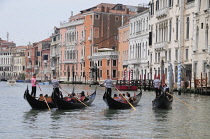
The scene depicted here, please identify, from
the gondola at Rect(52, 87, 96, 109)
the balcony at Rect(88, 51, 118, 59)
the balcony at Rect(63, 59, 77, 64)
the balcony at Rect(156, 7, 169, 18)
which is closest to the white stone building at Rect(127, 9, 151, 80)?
the balcony at Rect(156, 7, 169, 18)

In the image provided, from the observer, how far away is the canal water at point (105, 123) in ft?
45.1

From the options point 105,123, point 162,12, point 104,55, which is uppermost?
point 162,12

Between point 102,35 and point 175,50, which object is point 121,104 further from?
point 102,35

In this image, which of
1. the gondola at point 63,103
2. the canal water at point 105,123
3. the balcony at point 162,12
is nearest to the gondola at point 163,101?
the canal water at point 105,123

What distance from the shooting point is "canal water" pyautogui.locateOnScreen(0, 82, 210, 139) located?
13.8 meters

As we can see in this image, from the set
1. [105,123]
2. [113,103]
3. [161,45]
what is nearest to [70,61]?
[161,45]

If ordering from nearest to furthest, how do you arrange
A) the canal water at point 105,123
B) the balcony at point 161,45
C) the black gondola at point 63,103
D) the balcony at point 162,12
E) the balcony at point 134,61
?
the canal water at point 105,123, the black gondola at point 63,103, the balcony at point 162,12, the balcony at point 161,45, the balcony at point 134,61

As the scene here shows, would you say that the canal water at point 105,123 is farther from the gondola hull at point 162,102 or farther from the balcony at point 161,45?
the balcony at point 161,45

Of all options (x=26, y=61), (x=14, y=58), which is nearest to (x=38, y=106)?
(x=26, y=61)

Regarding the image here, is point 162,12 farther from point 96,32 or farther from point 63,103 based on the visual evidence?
point 96,32

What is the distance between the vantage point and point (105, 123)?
53.3 ft

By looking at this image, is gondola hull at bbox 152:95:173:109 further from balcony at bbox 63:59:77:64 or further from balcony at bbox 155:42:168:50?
balcony at bbox 63:59:77:64

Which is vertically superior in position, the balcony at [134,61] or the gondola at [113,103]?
the balcony at [134,61]

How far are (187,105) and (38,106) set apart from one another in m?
6.17
